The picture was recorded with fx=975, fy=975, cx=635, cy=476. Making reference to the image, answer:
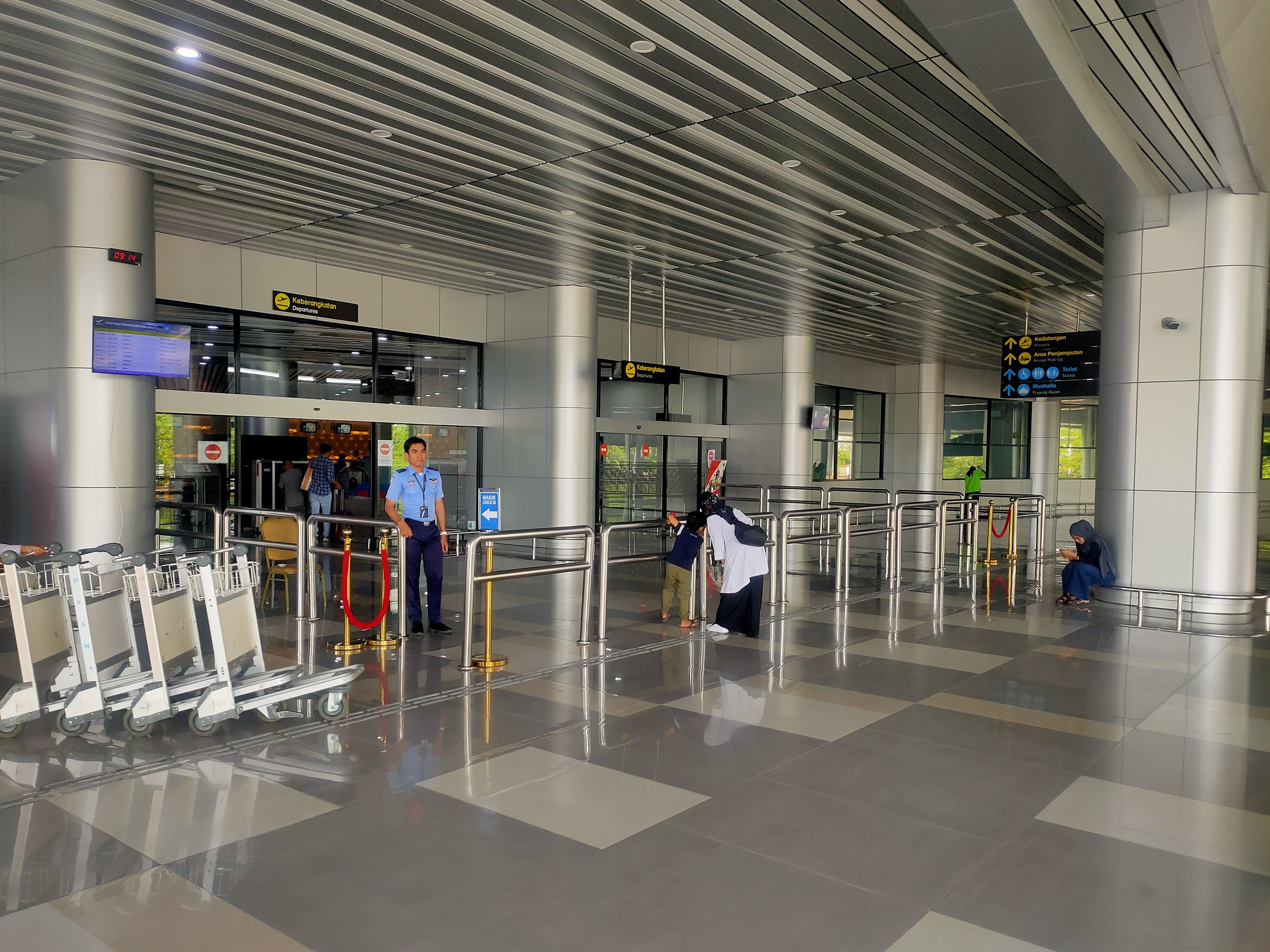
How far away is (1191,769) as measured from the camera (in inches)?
196

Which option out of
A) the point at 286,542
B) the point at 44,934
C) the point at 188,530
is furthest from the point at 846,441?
the point at 44,934

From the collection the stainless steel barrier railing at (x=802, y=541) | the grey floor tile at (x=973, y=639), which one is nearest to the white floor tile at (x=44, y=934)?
the grey floor tile at (x=973, y=639)

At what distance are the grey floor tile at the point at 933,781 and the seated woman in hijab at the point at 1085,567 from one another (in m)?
5.72

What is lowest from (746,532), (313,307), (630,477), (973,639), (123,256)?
(973,639)

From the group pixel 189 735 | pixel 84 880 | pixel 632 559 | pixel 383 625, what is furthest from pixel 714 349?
pixel 84 880

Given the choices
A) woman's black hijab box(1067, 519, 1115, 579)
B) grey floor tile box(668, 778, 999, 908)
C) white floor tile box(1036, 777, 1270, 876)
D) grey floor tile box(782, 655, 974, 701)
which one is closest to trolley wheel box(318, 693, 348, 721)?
grey floor tile box(668, 778, 999, 908)

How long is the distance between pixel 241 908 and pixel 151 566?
5.61 meters

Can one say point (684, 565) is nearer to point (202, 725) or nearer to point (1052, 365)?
point (202, 725)

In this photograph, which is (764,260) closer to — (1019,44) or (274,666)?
(1019,44)

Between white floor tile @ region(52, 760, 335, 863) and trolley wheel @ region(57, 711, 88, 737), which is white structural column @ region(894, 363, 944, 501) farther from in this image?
white floor tile @ region(52, 760, 335, 863)

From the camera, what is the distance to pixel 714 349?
848 inches

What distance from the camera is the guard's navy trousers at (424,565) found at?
8.23m

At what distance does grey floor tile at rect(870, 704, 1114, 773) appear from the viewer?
512cm

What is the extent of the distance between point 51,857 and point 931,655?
20.2ft
